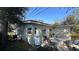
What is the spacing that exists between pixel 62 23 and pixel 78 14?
245 millimetres

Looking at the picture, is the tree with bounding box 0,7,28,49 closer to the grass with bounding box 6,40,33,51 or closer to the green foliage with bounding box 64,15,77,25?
the grass with bounding box 6,40,33,51

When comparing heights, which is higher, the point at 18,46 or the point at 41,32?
the point at 41,32

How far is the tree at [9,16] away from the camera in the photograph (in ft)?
8.05

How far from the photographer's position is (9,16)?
8.10ft

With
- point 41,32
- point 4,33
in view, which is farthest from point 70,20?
point 4,33

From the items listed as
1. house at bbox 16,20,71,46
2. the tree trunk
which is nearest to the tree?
the tree trunk

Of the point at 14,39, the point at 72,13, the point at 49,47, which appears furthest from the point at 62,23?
the point at 14,39

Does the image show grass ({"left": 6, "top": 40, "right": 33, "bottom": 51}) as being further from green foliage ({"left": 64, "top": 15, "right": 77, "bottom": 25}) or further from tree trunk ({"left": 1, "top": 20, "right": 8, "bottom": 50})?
green foliage ({"left": 64, "top": 15, "right": 77, "bottom": 25})

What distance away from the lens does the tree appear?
2.45m

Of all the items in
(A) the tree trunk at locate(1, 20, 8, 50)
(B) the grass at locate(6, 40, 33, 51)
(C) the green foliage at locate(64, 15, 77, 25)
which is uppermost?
(C) the green foliage at locate(64, 15, 77, 25)

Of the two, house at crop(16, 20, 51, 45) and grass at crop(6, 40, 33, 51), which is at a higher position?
house at crop(16, 20, 51, 45)

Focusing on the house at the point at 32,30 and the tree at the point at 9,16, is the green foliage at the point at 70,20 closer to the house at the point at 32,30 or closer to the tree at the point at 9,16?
the house at the point at 32,30

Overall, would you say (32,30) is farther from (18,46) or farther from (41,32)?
(18,46)
